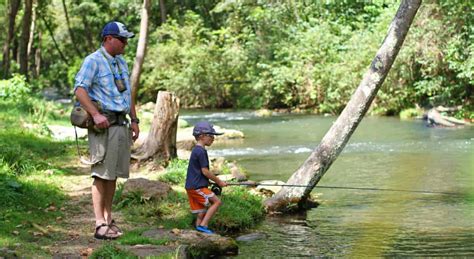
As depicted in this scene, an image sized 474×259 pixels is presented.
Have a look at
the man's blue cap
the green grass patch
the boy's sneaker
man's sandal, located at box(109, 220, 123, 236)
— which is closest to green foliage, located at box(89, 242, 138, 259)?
the green grass patch

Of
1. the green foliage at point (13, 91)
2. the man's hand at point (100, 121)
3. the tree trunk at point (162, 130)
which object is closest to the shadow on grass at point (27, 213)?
the man's hand at point (100, 121)

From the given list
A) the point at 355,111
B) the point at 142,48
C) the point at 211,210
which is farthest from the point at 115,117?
the point at 142,48

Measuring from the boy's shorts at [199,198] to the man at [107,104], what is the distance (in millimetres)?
1176

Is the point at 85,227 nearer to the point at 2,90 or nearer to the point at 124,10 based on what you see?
the point at 2,90

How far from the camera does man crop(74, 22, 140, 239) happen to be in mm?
6367

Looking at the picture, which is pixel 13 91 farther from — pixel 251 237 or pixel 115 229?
pixel 115 229

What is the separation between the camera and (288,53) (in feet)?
105

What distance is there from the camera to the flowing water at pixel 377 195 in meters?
7.67

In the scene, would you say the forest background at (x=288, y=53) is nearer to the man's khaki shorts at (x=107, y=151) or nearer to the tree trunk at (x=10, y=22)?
the tree trunk at (x=10, y=22)

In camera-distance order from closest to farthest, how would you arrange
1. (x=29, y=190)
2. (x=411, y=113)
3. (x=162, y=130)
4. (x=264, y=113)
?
(x=29, y=190), (x=162, y=130), (x=411, y=113), (x=264, y=113)

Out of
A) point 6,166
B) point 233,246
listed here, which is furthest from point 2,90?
point 233,246

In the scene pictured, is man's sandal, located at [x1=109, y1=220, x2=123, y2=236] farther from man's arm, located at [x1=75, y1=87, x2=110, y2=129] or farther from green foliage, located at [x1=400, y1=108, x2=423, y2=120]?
green foliage, located at [x1=400, y1=108, x2=423, y2=120]

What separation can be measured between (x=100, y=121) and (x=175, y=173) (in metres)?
4.32

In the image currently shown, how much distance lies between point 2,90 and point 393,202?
1258 centimetres
